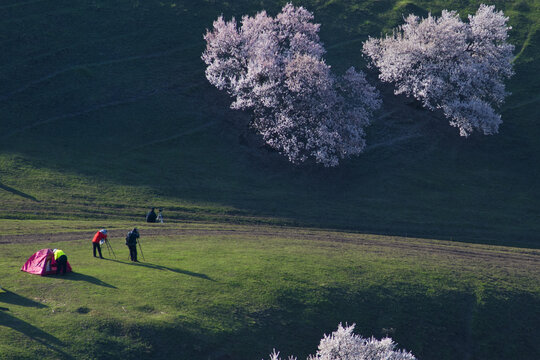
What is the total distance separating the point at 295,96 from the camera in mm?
80125

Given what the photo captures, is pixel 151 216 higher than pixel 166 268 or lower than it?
higher

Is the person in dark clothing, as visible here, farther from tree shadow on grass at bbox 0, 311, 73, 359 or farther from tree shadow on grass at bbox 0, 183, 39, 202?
tree shadow on grass at bbox 0, 311, 73, 359

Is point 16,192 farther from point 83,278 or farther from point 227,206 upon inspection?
point 83,278

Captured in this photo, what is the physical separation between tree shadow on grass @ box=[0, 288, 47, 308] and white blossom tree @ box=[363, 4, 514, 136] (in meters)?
65.3

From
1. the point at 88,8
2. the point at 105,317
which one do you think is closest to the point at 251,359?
the point at 105,317

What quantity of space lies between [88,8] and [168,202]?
59177 mm

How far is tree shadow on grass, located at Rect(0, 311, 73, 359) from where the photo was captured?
32.0m

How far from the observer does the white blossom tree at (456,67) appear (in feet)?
275

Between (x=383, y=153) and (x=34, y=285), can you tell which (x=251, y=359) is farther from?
(x=383, y=153)

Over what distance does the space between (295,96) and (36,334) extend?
55031mm

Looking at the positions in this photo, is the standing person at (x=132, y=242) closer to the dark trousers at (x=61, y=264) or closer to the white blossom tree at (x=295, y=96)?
the dark trousers at (x=61, y=264)

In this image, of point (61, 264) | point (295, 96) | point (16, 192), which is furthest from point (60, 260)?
point (295, 96)

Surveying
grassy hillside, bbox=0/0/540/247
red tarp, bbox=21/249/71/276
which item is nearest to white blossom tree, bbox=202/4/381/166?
grassy hillside, bbox=0/0/540/247

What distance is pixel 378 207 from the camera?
7075cm
